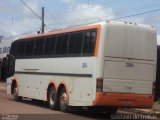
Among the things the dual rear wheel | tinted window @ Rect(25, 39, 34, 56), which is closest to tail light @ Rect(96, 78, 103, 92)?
the dual rear wheel

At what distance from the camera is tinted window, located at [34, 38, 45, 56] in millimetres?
23041

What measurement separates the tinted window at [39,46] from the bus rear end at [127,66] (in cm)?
585

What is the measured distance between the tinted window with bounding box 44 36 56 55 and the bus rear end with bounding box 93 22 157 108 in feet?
14.6

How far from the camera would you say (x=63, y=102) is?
67.3 ft

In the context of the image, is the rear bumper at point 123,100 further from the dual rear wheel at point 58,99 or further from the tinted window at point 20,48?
the tinted window at point 20,48

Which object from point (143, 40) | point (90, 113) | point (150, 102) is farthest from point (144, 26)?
point (90, 113)

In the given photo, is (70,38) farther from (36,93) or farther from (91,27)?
(36,93)

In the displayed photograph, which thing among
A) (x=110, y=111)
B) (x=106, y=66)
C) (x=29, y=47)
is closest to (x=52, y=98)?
(x=110, y=111)

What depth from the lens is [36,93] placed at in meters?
23.7

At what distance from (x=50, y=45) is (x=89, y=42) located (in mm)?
3933

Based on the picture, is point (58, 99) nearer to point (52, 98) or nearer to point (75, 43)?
point (52, 98)

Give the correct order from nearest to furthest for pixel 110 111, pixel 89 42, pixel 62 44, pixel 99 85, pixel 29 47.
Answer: pixel 99 85, pixel 89 42, pixel 110 111, pixel 62 44, pixel 29 47

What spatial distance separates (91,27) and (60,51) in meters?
2.77

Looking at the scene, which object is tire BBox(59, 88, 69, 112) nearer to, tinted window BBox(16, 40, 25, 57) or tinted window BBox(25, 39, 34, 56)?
tinted window BBox(25, 39, 34, 56)
